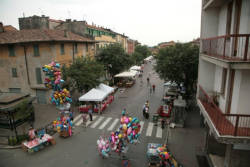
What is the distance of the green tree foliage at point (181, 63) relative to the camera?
17016 millimetres

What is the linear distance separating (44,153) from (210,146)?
11110mm

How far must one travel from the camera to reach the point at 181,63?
17062 mm

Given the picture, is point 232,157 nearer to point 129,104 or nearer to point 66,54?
point 129,104

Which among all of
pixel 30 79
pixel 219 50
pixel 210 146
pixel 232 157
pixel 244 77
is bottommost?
pixel 210 146

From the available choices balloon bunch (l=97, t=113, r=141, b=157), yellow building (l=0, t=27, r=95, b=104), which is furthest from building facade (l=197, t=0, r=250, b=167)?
yellow building (l=0, t=27, r=95, b=104)

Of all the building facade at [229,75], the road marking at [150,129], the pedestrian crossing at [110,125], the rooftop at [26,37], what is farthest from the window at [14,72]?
the building facade at [229,75]

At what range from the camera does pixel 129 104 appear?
22.2 m

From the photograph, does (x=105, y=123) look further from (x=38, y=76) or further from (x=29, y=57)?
(x=29, y=57)

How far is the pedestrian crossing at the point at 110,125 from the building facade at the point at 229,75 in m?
5.42

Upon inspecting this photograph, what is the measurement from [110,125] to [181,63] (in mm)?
9283

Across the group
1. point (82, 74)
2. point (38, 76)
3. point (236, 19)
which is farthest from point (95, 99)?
point (236, 19)

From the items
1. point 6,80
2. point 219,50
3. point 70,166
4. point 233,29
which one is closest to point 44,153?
point 70,166

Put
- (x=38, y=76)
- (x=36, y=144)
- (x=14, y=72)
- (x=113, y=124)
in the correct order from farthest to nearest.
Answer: (x=14, y=72), (x=38, y=76), (x=113, y=124), (x=36, y=144)

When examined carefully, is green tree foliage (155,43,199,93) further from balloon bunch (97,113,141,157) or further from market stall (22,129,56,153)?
market stall (22,129,56,153)
